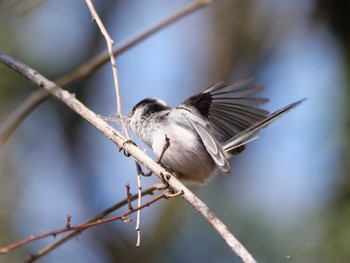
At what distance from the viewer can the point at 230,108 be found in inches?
112

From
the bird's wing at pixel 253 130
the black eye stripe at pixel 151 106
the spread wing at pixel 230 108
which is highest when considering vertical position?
the black eye stripe at pixel 151 106

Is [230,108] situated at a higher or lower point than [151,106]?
lower

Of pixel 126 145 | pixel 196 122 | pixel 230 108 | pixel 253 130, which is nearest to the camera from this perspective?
pixel 126 145

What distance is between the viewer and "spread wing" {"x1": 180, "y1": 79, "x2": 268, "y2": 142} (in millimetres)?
2752

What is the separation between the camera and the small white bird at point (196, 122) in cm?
273

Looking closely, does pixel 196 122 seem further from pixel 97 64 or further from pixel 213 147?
pixel 97 64

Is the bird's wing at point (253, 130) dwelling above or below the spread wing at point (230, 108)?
below

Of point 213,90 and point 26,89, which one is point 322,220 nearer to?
point 213,90

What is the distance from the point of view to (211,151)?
8.25 ft

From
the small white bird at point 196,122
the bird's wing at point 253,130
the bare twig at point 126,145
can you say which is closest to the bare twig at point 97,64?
the bare twig at point 126,145

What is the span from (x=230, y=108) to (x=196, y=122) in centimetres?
22

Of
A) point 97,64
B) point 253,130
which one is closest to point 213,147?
point 253,130

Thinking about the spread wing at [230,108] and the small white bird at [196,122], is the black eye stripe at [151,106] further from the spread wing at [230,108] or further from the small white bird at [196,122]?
the spread wing at [230,108]

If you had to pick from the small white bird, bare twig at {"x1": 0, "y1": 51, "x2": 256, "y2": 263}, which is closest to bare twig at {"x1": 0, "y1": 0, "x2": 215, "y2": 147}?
bare twig at {"x1": 0, "y1": 51, "x2": 256, "y2": 263}
